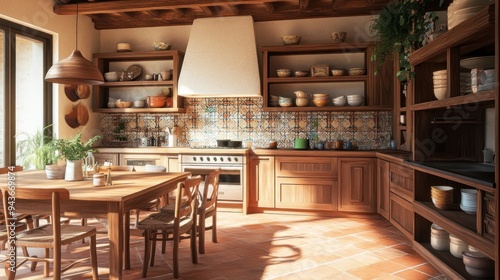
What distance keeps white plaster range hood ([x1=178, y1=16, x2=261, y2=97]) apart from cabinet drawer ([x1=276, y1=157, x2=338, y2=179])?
110 centimetres

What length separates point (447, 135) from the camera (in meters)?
3.31

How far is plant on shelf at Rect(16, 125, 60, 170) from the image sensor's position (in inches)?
188

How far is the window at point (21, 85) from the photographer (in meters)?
4.72

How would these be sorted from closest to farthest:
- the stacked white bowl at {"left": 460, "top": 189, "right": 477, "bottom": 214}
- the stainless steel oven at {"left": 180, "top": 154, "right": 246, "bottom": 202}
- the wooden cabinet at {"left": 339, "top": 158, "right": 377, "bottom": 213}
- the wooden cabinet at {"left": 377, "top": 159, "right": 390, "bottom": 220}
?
1. the stacked white bowl at {"left": 460, "top": 189, "right": 477, "bottom": 214}
2. the wooden cabinet at {"left": 377, "top": 159, "right": 390, "bottom": 220}
3. the wooden cabinet at {"left": 339, "top": 158, "right": 377, "bottom": 213}
4. the stainless steel oven at {"left": 180, "top": 154, "right": 246, "bottom": 202}

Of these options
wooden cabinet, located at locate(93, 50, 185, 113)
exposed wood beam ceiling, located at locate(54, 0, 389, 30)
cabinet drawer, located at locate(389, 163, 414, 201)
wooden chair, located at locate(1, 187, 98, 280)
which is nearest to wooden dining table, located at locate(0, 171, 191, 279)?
wooden chair, located at locate(1, 187, 98, 280)

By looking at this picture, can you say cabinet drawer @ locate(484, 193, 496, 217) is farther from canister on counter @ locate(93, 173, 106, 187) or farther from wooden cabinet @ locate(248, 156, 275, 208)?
wooden cabinet @ locate(248, 156, 275, 208)

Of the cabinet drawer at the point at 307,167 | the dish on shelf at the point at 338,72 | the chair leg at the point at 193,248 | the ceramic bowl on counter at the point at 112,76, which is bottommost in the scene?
the chair leg at the point at 193,248

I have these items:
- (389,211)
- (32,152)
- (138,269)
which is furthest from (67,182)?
(389,211)

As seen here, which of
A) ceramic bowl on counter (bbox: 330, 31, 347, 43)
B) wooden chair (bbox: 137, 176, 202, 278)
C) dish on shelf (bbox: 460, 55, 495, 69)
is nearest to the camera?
dish on shelf (bbox: 460, 55, 495, 69)

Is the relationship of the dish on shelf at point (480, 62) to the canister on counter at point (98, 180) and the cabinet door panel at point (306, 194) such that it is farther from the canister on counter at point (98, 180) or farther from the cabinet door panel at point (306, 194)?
the canister on counter at point (98, 180)

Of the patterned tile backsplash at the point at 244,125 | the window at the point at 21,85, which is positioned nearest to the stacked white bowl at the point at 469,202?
the patterned tile backsplash at the point at 244,125

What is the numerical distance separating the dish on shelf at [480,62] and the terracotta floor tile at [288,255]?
166 centimetres

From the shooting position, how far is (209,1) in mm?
5047

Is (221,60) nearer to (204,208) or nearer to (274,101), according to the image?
(274,101)
